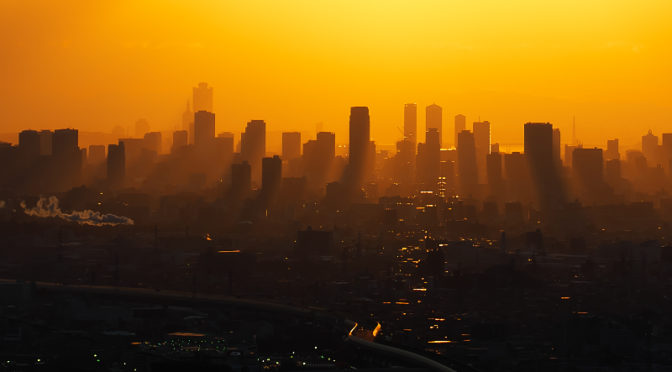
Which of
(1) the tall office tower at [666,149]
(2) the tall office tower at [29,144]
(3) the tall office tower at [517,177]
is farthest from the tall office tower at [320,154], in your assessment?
(1) the tall office tower at [666,149]

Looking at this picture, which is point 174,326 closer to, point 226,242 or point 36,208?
point 226,242

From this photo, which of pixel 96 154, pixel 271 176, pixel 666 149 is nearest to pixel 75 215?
pixel 271 176

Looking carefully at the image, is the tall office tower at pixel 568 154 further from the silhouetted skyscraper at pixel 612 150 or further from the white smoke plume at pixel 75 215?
the white smoke plume at pixel 75 215

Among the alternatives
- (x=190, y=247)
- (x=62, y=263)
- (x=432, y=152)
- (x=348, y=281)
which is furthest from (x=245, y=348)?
(x=432, y=152)

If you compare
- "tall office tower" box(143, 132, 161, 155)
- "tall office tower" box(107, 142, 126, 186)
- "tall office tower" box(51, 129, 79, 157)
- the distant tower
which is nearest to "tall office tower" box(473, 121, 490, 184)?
the distant tower

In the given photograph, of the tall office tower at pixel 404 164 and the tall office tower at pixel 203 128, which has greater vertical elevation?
the tall office tower at pixel 203 128

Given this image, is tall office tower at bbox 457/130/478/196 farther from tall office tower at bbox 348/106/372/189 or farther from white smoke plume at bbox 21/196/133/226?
white smoke plume at bbox 21/196/133/226

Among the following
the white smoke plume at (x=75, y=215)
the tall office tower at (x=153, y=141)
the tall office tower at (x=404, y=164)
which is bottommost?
the white smoke plume at (x=75, y=215)
